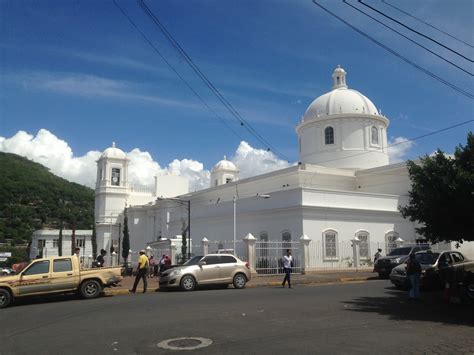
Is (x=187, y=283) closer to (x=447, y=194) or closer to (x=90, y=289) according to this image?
(x=90, y=289)

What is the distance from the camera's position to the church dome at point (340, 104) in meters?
41.5

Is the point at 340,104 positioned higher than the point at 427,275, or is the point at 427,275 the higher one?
the point at 340,104

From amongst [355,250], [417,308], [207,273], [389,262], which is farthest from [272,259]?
[417,308]

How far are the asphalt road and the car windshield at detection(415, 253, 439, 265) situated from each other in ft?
13.6

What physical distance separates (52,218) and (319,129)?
65.4 m

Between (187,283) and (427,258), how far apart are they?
31.4 feet

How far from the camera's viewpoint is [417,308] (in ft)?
40.4

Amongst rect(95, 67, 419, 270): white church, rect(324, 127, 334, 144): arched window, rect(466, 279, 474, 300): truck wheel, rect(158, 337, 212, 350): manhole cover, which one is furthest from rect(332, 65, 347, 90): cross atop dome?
rect(158, 337, 212, 350): manhole cover

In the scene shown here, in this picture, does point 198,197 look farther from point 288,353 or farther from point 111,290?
point 288,353

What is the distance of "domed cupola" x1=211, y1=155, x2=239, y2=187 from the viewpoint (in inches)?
2469

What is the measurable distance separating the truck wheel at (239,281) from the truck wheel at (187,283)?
5.64 ft

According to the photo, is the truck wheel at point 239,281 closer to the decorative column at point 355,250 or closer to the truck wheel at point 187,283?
the truck wheel at point 187,283

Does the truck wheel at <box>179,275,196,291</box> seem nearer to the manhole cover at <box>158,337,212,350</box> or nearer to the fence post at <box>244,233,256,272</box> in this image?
the fence post at <box>244,233,256,272</box>

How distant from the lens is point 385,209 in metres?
32.0
